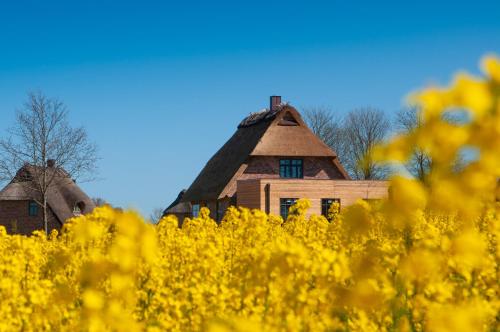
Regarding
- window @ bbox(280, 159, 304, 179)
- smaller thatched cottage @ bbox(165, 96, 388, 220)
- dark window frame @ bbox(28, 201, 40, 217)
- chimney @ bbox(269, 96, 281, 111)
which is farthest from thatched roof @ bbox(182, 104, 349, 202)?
dark window frame @ bbox(28, 201, 40, 217)

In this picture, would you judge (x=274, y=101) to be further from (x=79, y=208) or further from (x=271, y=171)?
(x=79, y=208)

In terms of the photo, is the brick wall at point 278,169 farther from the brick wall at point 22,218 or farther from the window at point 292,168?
the brick wall at point 22,218

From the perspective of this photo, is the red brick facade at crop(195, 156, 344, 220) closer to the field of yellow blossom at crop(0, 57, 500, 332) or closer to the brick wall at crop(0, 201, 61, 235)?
the brick wall at crop(0, 201, 61, 235)

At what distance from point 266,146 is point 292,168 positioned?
1.94m

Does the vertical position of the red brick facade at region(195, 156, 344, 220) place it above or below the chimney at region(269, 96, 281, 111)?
below

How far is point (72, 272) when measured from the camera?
33.6 ft

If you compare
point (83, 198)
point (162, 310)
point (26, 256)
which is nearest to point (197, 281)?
point (162, 310)

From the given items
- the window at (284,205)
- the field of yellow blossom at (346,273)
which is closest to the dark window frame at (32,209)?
the window at (284,205)

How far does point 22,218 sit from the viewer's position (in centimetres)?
5025

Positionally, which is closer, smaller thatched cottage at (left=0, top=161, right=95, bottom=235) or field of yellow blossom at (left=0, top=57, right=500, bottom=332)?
field of yellow blossom at (left=0, top=57, right=500, bottom=332)

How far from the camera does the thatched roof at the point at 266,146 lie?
40.2 metres

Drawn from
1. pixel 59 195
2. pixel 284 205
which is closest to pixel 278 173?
pixel 284 205

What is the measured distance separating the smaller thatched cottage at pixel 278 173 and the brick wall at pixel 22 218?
11070 mm

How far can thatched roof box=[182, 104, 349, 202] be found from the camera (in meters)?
40.2
